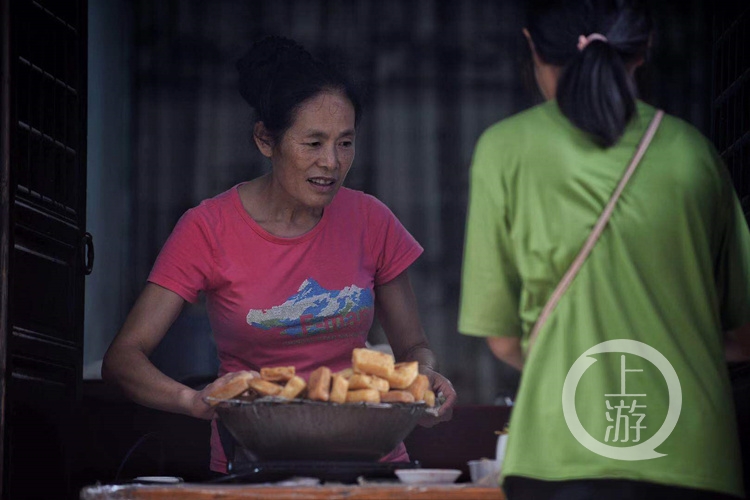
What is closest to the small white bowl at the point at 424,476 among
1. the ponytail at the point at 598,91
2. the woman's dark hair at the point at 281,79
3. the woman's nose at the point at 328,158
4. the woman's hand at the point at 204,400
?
the woman's hand at the point at 204,400

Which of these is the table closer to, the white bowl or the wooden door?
the white bowl

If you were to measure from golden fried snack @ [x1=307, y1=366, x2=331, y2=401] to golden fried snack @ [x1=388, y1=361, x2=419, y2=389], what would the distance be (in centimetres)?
13

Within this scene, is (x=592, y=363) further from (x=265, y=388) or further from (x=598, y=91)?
(x=265, y=388)

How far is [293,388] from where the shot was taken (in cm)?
210

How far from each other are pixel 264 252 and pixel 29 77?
971 millimetres

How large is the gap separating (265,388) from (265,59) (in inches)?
38.6

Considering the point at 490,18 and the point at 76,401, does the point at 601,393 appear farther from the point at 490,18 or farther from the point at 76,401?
the point at 490,18

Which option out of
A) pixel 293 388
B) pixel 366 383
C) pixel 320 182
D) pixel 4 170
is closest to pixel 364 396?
pixel 366 383

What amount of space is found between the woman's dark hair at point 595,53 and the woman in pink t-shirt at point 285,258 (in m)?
1.07

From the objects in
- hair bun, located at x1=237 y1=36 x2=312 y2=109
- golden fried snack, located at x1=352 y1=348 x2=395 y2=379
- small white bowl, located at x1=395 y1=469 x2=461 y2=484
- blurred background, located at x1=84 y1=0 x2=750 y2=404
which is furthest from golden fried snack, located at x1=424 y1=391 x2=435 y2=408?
blurred background, located at x1=84 y1=0 x2=750 y2=404

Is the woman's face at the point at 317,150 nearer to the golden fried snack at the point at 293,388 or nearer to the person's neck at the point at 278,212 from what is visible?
the person's neck at the point at 278,212

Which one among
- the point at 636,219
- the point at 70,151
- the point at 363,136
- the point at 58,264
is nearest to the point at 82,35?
the point at 70,151

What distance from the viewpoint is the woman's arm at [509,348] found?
1.81 meters

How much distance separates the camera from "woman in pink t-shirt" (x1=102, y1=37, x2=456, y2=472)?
269cm
